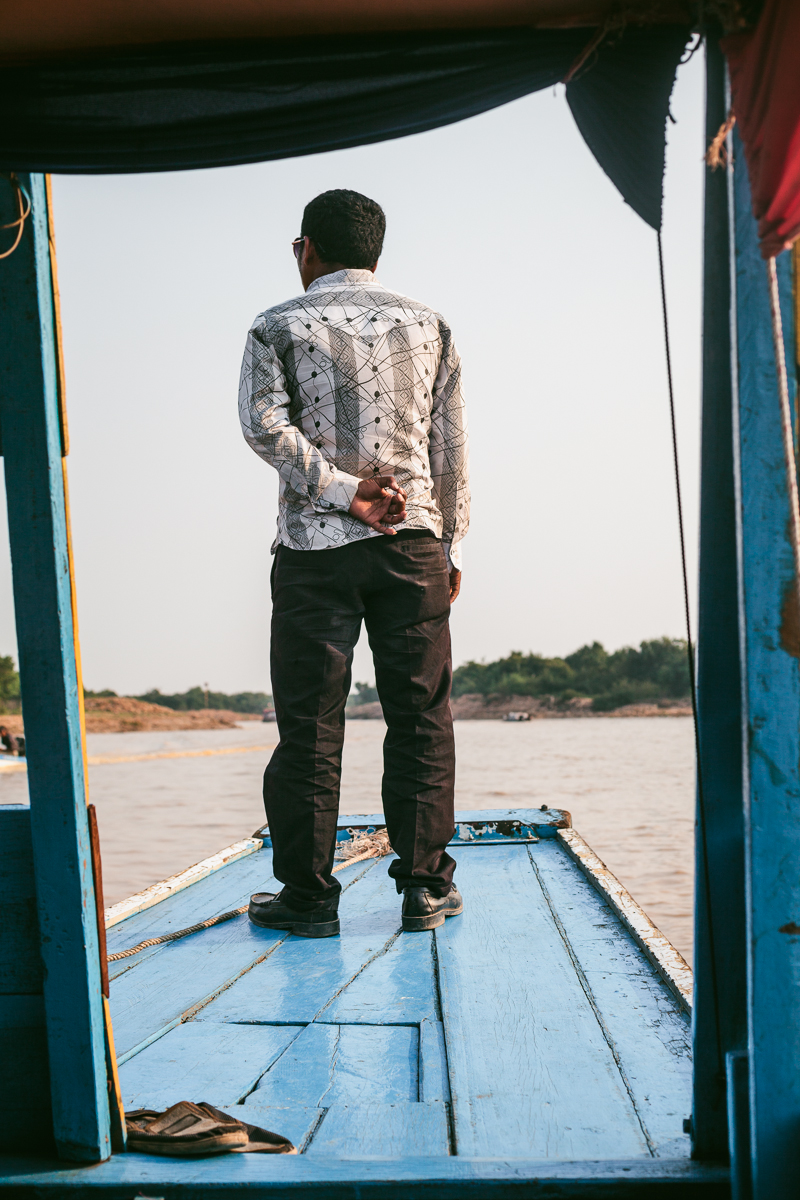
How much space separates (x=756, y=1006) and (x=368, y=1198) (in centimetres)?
46

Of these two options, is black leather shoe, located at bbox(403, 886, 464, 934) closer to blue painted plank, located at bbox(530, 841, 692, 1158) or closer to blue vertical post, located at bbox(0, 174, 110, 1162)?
blue painted plank, located at bbox(530, 841, 692, 1158)

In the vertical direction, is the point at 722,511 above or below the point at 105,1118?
above

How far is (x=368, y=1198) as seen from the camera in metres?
0.99

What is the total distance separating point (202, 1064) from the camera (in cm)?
135

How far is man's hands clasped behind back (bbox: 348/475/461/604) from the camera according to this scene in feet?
6.08

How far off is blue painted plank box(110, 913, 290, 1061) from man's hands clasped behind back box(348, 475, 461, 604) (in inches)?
35.2

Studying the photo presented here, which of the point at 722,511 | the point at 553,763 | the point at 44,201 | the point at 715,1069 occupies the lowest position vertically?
the point at 553,763

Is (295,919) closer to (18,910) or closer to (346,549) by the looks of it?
(346,549)

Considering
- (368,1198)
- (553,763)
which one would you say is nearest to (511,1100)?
(368,1198)

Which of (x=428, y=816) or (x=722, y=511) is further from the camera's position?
(x=428, y=816)

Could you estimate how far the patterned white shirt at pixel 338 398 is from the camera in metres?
1.85

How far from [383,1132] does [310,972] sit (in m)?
0.63

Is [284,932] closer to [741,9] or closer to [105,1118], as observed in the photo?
[105,1118]

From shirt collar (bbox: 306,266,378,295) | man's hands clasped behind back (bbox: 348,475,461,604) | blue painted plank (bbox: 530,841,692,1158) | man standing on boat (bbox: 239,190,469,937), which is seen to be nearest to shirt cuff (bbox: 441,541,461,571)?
man standing on boat (bbox: 239,190,469,937)
